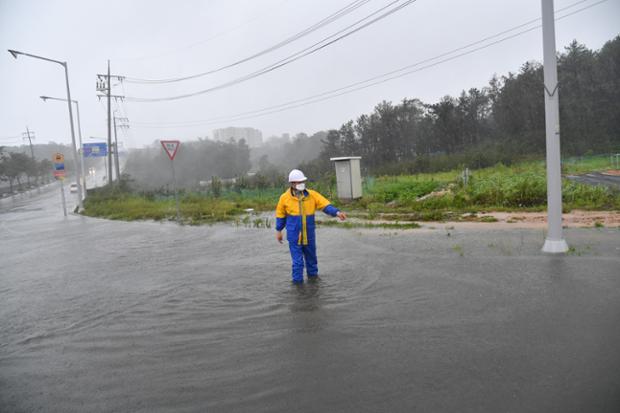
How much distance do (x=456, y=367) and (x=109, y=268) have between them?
305 inches

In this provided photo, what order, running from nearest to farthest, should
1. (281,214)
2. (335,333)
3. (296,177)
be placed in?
A: (335,333)
(296,177)
(281,214)

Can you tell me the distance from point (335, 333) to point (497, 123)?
39653 mm

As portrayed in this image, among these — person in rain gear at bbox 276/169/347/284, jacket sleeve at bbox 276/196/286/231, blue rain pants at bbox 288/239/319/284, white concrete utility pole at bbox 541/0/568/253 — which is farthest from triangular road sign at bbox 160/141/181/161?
white concrete utility pole at bbox 541/0/568/253

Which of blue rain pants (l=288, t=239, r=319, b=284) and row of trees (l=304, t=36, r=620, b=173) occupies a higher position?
row of trees (l=304, t=36, r=620, b=173)

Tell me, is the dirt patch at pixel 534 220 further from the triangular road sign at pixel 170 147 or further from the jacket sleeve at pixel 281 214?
the triangular road sign at pixel 170 147

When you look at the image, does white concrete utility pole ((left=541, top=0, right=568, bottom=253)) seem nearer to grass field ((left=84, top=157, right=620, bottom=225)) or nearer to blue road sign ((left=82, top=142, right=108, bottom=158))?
grass field ((left=84, top=157, right=620, bottom=225))

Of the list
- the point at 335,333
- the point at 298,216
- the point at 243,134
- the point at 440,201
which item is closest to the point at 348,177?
the point at 440,201

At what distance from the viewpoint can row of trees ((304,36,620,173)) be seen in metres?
28.2

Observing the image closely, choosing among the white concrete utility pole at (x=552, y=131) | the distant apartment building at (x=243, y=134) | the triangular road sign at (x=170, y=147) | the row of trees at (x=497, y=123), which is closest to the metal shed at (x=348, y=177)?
the triangular road sign at (x=170, y=147)

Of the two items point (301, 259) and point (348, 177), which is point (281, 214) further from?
point (348, 177)

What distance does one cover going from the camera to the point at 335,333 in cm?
488

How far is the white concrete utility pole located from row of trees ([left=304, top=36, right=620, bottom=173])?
1889 centimetres

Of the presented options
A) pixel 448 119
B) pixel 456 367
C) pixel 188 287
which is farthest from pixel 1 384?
pixel 448 119

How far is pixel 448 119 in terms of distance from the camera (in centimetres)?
4075
